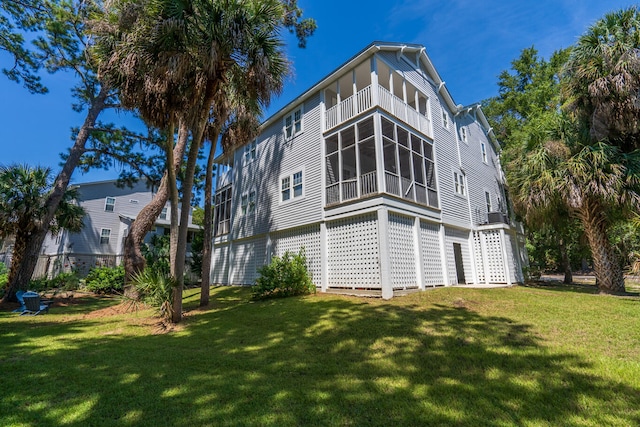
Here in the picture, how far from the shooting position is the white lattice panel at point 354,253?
10969 mm

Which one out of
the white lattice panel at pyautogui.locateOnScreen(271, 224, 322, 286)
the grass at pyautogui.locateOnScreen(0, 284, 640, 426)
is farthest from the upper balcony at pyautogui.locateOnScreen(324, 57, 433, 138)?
the grass at pyautogui.locateOnScreen(0, 284, 640, 426)

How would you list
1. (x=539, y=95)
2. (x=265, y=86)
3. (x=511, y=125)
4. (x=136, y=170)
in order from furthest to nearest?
(x=511, y=125), (x=539, y=95), (x=136, y=170), (x=265, y=86)

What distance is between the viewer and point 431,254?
12.9 metres

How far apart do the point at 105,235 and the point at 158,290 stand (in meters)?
24.8

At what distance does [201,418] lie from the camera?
3.26 m

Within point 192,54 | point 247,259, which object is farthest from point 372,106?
point 247,259

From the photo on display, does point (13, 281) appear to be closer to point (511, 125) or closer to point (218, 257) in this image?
point (218, 257)

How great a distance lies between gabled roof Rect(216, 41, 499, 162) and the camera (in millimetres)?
12717

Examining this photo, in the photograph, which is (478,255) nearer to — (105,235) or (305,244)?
(305,244)

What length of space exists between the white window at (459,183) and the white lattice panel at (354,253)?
740 centimetres

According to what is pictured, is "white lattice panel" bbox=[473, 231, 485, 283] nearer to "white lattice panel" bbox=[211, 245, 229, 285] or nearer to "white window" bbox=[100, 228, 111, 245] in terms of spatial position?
"white lattice panel" bbox=[211, 245, 229, 285]

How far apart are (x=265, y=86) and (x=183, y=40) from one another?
2405 millimetres

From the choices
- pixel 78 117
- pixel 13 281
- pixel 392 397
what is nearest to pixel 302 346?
pixel 392 397

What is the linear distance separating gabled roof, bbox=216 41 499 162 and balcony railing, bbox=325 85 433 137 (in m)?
1.47
